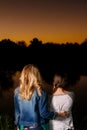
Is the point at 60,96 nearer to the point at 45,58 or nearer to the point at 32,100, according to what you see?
the point at 32,100

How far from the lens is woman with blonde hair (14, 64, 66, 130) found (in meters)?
5.90

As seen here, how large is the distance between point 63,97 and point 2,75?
1076 centimetres

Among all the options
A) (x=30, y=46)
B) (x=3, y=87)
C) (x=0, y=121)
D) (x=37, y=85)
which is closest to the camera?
(x=37, y=85)

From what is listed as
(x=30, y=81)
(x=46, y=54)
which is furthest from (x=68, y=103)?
(x=46, y=54)

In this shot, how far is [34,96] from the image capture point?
5.96 m

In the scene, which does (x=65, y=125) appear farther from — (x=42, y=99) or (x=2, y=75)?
(x=2, y=75)

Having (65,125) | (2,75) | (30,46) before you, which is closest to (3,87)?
(2,75)

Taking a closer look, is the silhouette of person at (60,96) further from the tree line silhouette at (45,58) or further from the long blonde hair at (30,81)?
the tree line silhouette at (45,58)

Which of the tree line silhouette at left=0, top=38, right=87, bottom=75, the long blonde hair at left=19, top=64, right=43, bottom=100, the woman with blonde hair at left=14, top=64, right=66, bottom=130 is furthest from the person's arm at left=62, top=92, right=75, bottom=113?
the tree line silhouette at left=0, top=38, right=87, bottom=75

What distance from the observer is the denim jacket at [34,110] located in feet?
19.5

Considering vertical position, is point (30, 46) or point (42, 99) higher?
point (30, 46)

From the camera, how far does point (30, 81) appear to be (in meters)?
5.90

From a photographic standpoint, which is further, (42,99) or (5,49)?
(5,49)

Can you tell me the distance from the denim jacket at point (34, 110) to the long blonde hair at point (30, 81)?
0.19 feet
